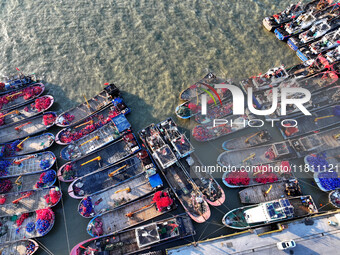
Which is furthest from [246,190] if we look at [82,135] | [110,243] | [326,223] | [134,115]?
[82,135]

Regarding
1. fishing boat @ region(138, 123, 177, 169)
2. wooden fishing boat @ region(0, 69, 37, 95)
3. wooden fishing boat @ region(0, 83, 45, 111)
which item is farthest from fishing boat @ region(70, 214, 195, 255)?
wooden fishing boat @ region(0, 69, 37, 95)

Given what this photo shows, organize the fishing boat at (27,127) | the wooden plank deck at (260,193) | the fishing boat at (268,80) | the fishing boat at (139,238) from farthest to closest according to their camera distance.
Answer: the fishing boat at (268,80)
the fishing boat at (27,127)
the wooden plank deck at (260,193)
the fishing boat at (139,238)

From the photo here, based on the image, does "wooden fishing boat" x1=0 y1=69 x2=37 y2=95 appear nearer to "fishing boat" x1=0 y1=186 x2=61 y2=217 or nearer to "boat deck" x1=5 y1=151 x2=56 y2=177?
"boat deck" x1=5 y1=151 x2=56 y2=177

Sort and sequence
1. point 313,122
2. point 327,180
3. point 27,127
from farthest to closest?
point 27,127
point 313,122
point 327,180

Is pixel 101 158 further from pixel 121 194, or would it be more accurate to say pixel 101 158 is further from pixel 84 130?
pixel 121 194

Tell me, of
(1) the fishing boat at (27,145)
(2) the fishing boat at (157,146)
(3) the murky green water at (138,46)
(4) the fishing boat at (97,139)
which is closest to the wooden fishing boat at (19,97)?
(3) the murky green water at (138,46)

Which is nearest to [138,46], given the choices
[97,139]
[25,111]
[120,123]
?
[120,123]

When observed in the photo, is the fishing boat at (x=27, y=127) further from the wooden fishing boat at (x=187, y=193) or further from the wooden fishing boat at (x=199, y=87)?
the wooden fishing boat at (x=199, y=87)
